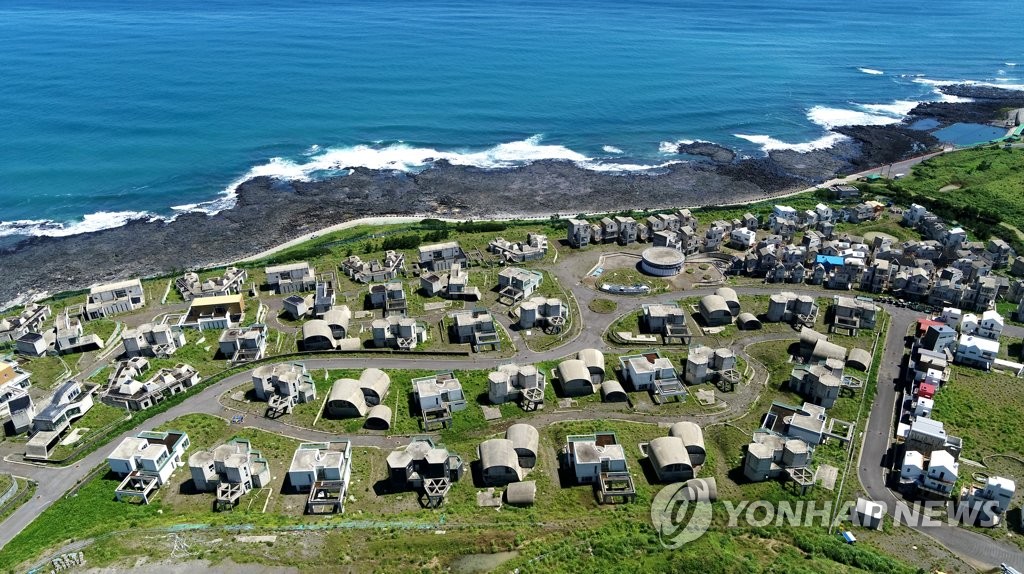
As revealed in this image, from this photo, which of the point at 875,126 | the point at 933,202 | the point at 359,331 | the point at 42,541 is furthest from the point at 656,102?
the point at 42,541

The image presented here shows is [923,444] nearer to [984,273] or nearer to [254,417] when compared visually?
[984,273]

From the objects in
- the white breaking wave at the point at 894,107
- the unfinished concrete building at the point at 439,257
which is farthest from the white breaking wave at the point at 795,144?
the unfinished concrete building at the point at 439,257

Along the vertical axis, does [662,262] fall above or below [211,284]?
above

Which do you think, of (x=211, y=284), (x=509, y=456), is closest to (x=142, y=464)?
(x=509, y=456)

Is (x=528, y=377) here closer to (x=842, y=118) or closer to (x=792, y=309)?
(x=792, y=309)

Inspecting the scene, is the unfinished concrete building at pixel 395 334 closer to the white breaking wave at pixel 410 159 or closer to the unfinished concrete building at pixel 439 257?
the unfinished concrete building at pixel 439 257

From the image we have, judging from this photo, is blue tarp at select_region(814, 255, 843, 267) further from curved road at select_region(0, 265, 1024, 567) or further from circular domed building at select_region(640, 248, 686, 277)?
circular domed building at select_region(640, 248, 686, 277)
